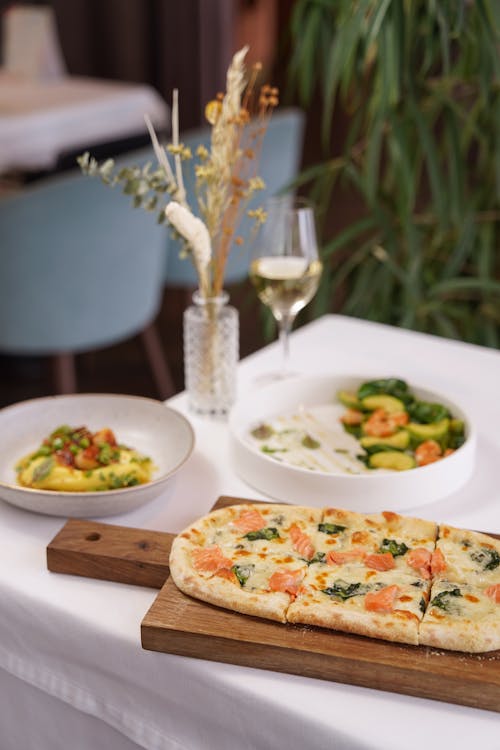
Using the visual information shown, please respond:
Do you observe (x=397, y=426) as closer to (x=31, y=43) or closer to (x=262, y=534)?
(x=262, y=534)

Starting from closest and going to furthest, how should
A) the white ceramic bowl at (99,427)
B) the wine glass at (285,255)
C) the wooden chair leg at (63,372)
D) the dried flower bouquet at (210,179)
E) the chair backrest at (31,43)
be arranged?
the white ceramic bowl at (99,427)
the dried flower bouquet at (210,179)
the wine glass at (285,255)
the wooden chair leg at (63,372)
the chair backrest at (31,43)

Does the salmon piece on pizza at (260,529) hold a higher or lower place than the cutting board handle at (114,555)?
higher

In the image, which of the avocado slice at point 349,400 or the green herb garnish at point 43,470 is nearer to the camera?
the green herb garnish at point 43,470

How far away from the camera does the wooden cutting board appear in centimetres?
94

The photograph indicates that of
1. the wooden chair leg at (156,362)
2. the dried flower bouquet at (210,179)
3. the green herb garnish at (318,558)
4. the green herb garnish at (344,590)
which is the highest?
the dried flower bouquet at (210,179)

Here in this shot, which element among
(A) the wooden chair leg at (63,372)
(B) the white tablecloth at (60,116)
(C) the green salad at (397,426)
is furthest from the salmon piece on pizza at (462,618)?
(B) the white tablecloth at (60,116)

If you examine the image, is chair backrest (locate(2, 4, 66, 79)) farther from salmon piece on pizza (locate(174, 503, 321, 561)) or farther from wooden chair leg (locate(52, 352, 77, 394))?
salmon piece on pizza (locate(174, 503, 321, 561))

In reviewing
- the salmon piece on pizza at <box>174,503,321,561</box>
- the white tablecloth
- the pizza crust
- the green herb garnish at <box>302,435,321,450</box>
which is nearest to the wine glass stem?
the green herb garnish at <box>302,435,321,450</box>

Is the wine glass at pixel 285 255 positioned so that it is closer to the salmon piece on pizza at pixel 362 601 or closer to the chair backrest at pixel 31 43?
the salmon piece on pizza at pixel 362 601

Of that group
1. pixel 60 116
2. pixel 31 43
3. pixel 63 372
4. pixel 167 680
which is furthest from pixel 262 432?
pixel 31 43

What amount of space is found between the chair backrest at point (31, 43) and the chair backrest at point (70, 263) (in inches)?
75.0

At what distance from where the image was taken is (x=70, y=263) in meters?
3.07

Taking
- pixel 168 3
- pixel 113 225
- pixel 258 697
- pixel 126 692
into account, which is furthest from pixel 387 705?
pixel 168 3

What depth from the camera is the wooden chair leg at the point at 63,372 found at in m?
3.26
